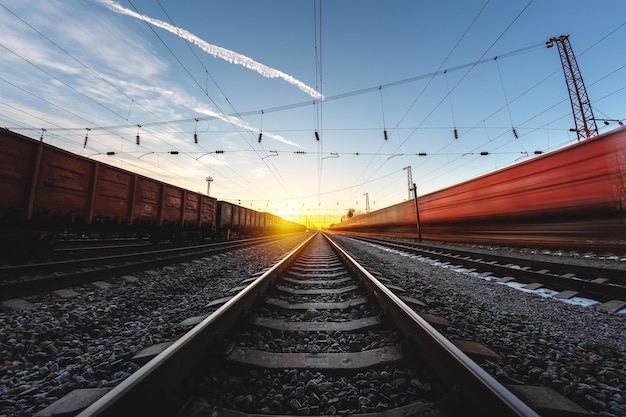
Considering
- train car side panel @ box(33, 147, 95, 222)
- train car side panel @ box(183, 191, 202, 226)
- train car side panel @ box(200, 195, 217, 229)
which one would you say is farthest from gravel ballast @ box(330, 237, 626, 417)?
train car side panel @ box(200, 195, 217, 229)

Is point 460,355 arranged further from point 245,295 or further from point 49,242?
point 49,242

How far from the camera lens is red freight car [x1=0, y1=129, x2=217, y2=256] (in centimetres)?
517

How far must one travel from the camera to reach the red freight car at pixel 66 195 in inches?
203

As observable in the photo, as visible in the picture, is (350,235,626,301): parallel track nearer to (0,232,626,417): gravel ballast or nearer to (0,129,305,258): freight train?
(0,232,626,417): gravel ballast

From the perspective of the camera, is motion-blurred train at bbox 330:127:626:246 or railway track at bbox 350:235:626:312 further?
motion-blurred train at bbox 330:127:626:246

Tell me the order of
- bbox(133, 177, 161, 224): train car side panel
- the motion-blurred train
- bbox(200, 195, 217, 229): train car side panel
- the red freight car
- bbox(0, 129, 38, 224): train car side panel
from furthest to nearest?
bbox(200, 195, 217, 229): train car side panel
bbox(133, 177, 161, 224): train car side panel
the motion-blurred train
the red freight car
bbox(0, 129, 38, 224): train car side panel

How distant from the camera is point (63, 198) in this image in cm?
614

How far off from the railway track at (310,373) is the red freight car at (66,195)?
19.7ft

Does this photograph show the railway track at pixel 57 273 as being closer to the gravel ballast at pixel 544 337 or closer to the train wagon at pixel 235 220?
the gravel ballast at pixel 544 337

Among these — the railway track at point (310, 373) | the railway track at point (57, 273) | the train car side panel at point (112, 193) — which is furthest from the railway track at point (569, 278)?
the train car side panel at point (112, 193)

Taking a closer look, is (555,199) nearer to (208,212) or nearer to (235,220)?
(208,212)

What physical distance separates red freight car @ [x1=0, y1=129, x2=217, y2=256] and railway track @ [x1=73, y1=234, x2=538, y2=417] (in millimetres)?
6016

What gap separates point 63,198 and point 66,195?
9cm

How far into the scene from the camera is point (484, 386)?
118 centimetres
